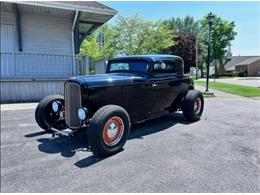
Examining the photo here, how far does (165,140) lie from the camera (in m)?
4.23

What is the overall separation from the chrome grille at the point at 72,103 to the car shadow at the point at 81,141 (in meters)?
0.26

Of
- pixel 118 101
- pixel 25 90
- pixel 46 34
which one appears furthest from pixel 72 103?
pixel 46 34

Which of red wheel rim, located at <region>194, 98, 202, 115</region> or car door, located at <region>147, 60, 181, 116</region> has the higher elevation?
car door, located at <region>147, 60, 181, 116</region>

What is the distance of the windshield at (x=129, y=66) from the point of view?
493 centimetres

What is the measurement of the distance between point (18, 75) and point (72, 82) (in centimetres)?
651

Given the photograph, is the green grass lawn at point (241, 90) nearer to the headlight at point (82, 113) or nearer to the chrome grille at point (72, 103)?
the headlight at point (82, 113)

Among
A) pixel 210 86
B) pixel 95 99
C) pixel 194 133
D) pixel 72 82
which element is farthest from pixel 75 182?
pixel 210 86

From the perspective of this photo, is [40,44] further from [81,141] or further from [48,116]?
[81,141]

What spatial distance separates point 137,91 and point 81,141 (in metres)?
1.51

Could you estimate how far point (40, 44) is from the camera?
1035 centimetres

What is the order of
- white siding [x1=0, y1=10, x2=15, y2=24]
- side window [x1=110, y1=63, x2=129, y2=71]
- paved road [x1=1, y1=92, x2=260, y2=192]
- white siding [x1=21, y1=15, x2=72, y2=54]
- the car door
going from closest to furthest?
1. paved road [x1=1, y1=92, x2=260, y2=192]
2. the car door
3. side window [x1=110, y1=63, x2=129, y2=71]
4. white siding [x1=0, y1=10, x2=15, y2=24]
5. white siding [x1=21, y1=15, x2=72, y2=54]

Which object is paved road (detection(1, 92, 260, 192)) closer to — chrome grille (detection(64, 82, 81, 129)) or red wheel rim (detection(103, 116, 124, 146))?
red wheel rim (detection(103, 116, 124, 146))

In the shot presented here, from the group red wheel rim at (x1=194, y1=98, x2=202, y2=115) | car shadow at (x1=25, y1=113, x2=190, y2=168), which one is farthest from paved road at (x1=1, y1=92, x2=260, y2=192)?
red wheel rim at (x1=194, y1=98, x2=202, y2=115)

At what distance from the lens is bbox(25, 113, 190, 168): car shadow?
11.4 feet
